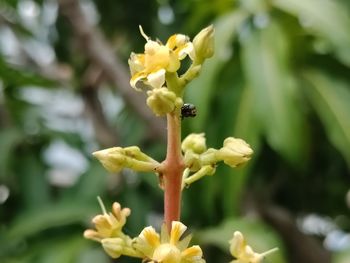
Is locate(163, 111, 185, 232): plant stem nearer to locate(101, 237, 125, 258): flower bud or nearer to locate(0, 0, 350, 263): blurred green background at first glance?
locate(101, 237, 125, 258): flower bud

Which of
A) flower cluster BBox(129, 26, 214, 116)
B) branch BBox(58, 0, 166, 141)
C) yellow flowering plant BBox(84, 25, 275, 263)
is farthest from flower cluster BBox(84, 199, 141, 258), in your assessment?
branch BBox(58, 0, 166, 141)

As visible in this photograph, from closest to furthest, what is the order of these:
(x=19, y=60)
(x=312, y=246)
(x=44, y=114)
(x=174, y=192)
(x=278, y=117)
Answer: (x=174, y=192), (x=278, y=117), (x=312, y=246), (x=44, y=114), (x=19, y=60)

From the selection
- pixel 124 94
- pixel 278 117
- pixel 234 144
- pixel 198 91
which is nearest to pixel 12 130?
pixel 124 94

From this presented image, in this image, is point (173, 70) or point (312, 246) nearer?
point (173, 70)

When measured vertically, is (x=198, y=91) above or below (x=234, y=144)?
above

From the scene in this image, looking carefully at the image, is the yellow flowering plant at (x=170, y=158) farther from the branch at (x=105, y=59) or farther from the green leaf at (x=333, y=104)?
the branch at (x=105, y=59)

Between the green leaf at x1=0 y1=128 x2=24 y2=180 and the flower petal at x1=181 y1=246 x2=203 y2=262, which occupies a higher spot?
the green leaf at x1=0 y1=128 x2=24 y2=180

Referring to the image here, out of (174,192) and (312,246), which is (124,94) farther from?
(174,192)
